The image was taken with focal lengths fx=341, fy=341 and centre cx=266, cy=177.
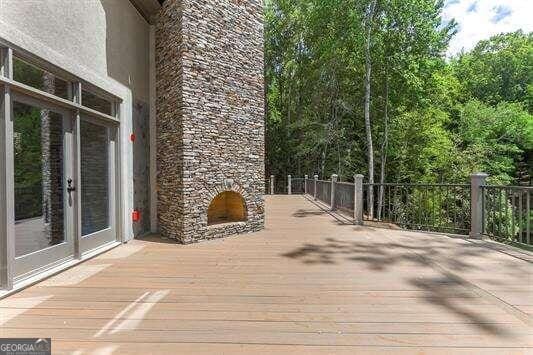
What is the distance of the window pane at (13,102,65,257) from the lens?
3.76 m

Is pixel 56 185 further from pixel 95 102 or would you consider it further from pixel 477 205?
pixel 477 205

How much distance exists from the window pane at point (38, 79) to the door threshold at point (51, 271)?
219 cm

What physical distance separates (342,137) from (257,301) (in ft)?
56.8

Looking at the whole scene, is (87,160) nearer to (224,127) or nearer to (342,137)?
(224,127)

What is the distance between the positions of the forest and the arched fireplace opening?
359 inches

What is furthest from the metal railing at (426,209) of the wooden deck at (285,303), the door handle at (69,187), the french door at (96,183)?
the door handle at (69,187)

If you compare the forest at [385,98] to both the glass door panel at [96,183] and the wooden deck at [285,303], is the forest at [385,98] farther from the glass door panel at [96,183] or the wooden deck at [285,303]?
the glass door panel at [96,183]

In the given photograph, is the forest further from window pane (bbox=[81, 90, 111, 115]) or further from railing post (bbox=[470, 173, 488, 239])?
window pane (bbox=[81, 90, 111, 115])

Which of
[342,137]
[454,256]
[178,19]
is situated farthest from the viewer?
[342,137]

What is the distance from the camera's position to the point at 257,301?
3.29 m

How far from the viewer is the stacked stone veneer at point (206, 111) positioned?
6078 mm

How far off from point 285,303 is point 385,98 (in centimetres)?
1513

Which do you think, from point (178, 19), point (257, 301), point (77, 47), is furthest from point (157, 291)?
point (178, 19)

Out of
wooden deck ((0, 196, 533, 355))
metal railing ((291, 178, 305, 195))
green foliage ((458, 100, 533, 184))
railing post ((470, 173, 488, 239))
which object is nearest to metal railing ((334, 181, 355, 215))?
railing post ((470, 173, 488, 239))
